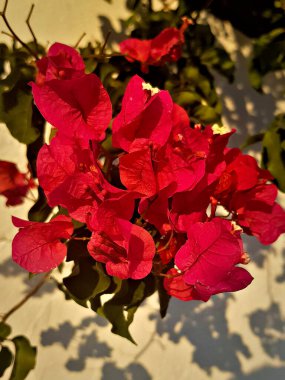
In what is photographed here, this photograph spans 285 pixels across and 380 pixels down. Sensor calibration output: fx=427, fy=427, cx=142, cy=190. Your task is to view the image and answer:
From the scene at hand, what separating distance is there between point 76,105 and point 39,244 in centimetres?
18

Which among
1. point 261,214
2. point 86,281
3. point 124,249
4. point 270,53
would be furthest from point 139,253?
point 270,53

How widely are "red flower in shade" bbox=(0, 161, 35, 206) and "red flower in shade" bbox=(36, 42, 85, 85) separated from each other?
225mm

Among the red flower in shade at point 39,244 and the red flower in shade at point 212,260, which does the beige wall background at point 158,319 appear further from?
the red flower in shade at point 212,260

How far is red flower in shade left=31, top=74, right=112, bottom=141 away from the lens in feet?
1.60

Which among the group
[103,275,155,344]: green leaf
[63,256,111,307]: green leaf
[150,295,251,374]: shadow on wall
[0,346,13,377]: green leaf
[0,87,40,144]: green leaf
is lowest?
[150,295,251,374]: shadow on wall

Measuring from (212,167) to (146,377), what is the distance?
0.55 metres

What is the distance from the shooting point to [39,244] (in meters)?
0.53

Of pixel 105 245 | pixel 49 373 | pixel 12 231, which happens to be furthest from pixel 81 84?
pixel 49 373

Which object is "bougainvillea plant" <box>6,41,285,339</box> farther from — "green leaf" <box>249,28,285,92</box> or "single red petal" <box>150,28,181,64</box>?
"green leaf" <box>249,28,285,92</box>

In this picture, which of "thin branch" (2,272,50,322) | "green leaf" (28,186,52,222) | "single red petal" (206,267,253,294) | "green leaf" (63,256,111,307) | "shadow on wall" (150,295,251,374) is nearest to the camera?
"single red petal" (206,267,253,294)

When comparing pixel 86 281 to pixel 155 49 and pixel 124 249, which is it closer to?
pixel 124 249

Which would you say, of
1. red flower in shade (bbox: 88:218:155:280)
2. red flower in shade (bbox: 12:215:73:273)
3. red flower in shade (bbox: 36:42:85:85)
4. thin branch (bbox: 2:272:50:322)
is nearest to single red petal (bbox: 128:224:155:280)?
red flower in shade (bbox: 88:218:155:280)

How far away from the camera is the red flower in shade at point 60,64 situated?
52cm

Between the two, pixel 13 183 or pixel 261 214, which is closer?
pixel 261 214
